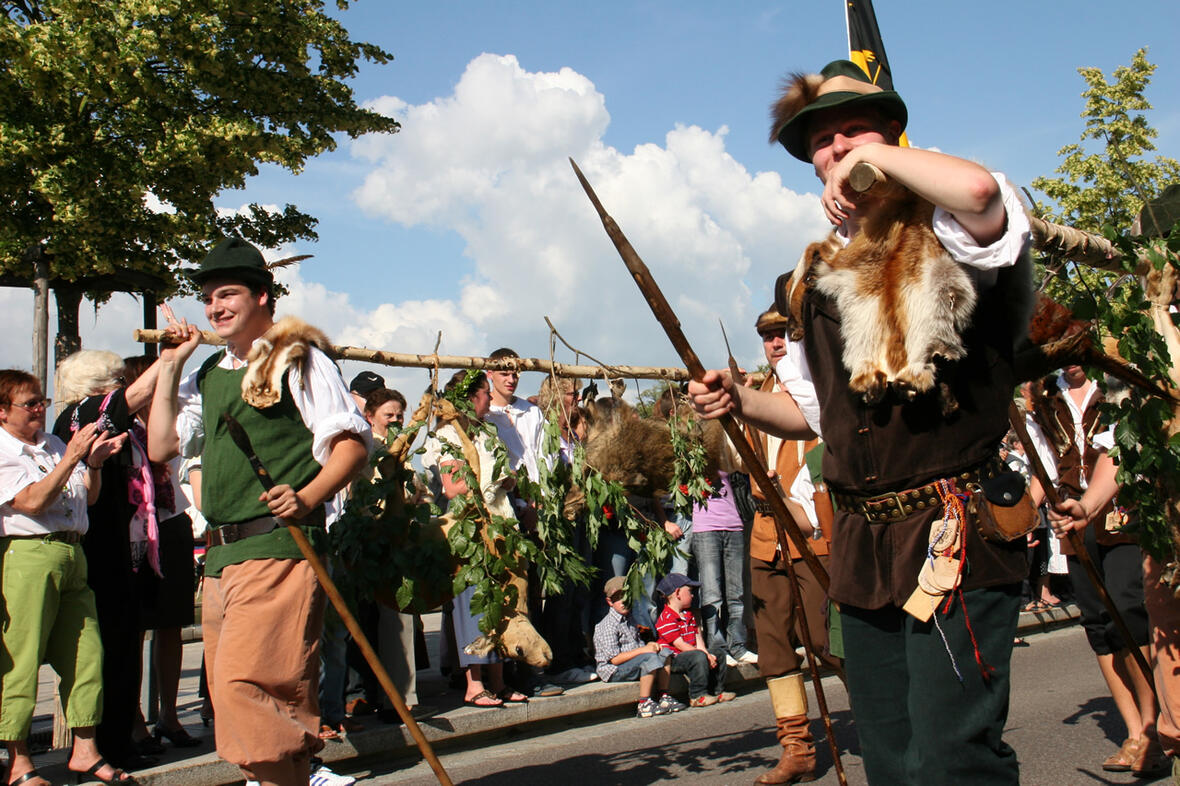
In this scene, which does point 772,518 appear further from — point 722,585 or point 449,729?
point 722,585

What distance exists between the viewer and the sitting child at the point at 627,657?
25.0 ft

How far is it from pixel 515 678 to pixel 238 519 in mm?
4079

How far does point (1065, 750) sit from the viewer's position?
19.5 ft

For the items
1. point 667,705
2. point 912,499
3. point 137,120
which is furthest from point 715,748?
point 137,120

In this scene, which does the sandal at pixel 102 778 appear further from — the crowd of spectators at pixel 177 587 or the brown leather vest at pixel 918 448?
the brown leather vest at pixel 918 448

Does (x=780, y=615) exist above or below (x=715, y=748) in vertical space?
above

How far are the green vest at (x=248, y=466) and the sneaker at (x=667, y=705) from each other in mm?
4152

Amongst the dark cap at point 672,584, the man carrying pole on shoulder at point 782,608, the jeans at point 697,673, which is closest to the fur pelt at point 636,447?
the dark cap at point 672,584

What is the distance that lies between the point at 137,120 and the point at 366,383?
9051 mm

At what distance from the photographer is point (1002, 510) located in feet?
8.18

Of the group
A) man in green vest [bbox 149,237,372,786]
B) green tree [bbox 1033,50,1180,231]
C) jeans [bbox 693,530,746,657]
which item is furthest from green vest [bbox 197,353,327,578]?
green tree [bbox 1033,50,1180,231]

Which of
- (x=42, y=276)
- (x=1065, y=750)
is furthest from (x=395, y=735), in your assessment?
(x=42, y=276)

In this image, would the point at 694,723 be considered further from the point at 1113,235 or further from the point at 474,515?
the point at 1113,235

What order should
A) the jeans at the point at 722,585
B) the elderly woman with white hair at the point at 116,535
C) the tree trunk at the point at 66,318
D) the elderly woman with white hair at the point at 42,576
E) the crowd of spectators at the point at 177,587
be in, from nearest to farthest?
the elderly woman with white hair at the point at 42,576 → the crowd of spectators at the point at 177,587 → the elderly woman with white hair at the point at 116,535 → the jeans at the point at 722,585 → the tree trunk at the point at 66,318
